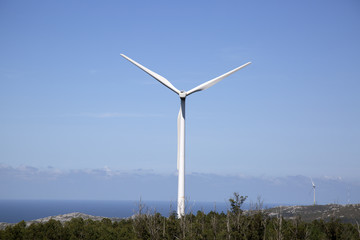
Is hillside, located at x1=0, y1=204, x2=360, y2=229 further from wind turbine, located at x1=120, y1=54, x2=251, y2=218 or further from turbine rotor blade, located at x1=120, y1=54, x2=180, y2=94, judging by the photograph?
turbine rotor blade, located at x1=120, y1=54, x2=180, y2=94

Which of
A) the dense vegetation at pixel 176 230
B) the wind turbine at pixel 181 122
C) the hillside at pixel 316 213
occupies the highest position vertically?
→ the wind turbine at pixel 181 122

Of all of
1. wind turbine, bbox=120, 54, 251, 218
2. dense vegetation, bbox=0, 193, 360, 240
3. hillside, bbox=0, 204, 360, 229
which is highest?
wind turbine, bbox=120, 54, 251, 218

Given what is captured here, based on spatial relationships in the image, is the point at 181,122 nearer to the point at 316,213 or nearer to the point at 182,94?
the point at 182,94

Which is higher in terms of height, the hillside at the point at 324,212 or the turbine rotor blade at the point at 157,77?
the turbine rotor blade at the point at 157,77

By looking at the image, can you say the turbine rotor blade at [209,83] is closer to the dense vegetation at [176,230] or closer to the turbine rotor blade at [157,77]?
the turbine rotor blade at [157,77]

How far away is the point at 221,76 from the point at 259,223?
55.6ft

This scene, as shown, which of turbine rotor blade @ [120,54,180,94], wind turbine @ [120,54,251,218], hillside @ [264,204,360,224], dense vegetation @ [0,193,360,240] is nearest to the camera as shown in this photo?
dense vegetation @ [0,193,360,240]

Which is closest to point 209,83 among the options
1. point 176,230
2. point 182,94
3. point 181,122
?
point 182,94

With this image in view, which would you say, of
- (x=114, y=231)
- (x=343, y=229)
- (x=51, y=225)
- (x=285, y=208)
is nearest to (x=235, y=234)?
(x=114, y=231)

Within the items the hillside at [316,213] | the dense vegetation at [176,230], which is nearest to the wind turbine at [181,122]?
the dense vegetation at [176,230]

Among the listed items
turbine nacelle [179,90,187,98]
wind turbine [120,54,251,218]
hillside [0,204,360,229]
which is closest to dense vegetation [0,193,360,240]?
wind turbine [120,54,251,218]

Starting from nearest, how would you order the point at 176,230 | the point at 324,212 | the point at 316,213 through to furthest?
1. the point at 176,230
2. the point at 316,213
3. the point at 324,212

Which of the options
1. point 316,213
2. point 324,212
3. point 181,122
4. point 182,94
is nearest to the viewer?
point 182,94

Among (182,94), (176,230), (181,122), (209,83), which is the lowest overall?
(176,230)
